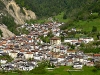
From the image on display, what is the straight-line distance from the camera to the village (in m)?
67.2

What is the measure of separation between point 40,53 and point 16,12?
2616 inches

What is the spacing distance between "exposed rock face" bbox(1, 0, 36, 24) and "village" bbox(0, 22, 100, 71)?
40.8 meters

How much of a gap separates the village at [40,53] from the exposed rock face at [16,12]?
40752 millimetres

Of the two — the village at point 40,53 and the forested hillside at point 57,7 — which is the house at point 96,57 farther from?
the forested hillside at point 57,7

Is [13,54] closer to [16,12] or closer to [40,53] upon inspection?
[40,53]

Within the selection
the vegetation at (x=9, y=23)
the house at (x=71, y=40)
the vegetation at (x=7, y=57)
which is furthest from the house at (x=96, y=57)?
the vegetation at (x=9, y=23)

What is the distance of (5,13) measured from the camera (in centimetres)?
12862

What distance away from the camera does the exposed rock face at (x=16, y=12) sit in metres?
137

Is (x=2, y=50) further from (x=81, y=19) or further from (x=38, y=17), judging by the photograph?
(x=38, y=17)

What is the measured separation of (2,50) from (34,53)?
8.39m

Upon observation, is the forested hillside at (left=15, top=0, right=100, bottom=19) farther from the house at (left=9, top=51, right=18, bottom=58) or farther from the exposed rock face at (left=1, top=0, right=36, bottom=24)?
the house at (left=9, top=51, right=18, bottom=58)

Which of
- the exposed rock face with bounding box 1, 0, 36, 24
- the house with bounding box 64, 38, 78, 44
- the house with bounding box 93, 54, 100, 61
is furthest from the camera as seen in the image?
the exposed rock face with bounding box 1, 0, 36, 24

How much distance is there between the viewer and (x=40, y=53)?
3007 inches

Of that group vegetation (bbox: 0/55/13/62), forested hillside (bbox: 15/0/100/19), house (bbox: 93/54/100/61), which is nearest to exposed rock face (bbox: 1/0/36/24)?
forested hillside (bbox: 15/0/100/19)
